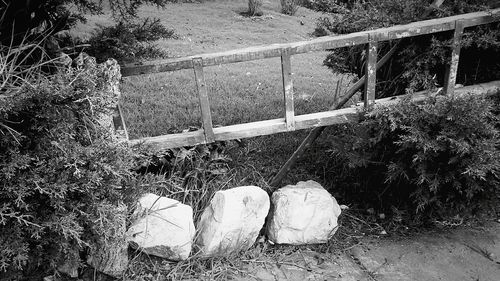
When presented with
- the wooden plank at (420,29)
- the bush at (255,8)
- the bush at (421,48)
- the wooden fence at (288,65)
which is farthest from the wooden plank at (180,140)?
the bush at (255,8)

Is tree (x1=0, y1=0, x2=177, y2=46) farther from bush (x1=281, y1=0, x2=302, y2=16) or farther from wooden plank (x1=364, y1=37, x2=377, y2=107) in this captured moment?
bush (x1=281, y1=0, x2=302, y2=16)

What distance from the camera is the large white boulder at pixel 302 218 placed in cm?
388

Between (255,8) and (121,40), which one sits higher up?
(121,40)

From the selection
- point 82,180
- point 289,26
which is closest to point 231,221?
point 82,180

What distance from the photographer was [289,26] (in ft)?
47.6

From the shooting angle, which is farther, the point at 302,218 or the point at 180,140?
the point at 302,218

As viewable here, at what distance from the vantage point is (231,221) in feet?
12.0

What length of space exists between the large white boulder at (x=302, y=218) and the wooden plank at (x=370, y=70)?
3.23ft

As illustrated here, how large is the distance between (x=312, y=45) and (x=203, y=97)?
1.02 meters

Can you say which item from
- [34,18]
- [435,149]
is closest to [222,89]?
[34,18]

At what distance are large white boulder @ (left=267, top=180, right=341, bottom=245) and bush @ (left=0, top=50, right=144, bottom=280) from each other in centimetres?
156

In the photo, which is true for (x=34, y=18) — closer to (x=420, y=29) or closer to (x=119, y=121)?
(x=119, y=121)

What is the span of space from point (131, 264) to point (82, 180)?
3.43ft

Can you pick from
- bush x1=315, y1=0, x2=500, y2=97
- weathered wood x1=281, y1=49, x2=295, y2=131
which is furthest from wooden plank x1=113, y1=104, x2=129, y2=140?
bush x1=315, y1=0, x2=500, y2=97
